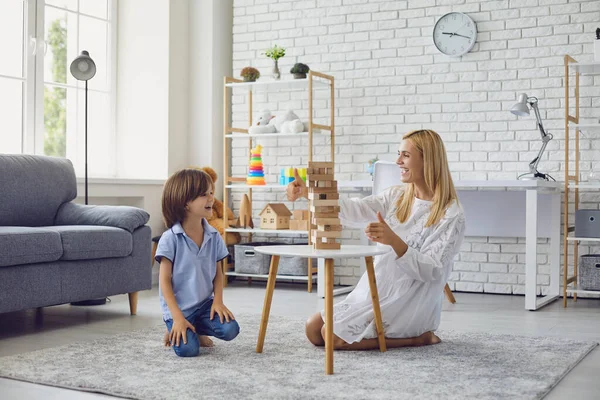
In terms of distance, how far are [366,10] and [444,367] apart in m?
3.28

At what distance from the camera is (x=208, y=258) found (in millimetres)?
3164

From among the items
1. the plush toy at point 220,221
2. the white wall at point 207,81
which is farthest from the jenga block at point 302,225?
the white wall at point 207,81

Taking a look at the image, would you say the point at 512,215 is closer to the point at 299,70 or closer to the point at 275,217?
the point at 275,217

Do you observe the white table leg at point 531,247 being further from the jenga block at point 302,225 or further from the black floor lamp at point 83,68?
the black floor lamp at point 83,68

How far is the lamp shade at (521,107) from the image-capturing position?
466 centimetres

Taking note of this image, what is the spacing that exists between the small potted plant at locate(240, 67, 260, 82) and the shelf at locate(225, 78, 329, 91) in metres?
0.05

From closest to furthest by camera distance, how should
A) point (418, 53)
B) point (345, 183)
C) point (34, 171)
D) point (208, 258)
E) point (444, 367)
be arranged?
point (444, 367)
point (208, 258)
point (34, 171)
point (345, 183)
point (418, 53)

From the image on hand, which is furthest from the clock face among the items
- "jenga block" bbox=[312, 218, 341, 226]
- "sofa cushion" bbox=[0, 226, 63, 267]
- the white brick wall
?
"sofa cushion" bbox=[0, 226, 63, 267]

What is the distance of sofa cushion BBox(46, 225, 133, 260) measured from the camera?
3725mm

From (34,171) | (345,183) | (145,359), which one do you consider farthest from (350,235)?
(145,359)

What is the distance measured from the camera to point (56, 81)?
545cm

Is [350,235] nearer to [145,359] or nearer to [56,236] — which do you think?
[56,236]

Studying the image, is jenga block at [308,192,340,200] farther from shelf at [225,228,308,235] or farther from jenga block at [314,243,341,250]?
shelf at [225,228,308,235]

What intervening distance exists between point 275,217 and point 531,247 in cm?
175
